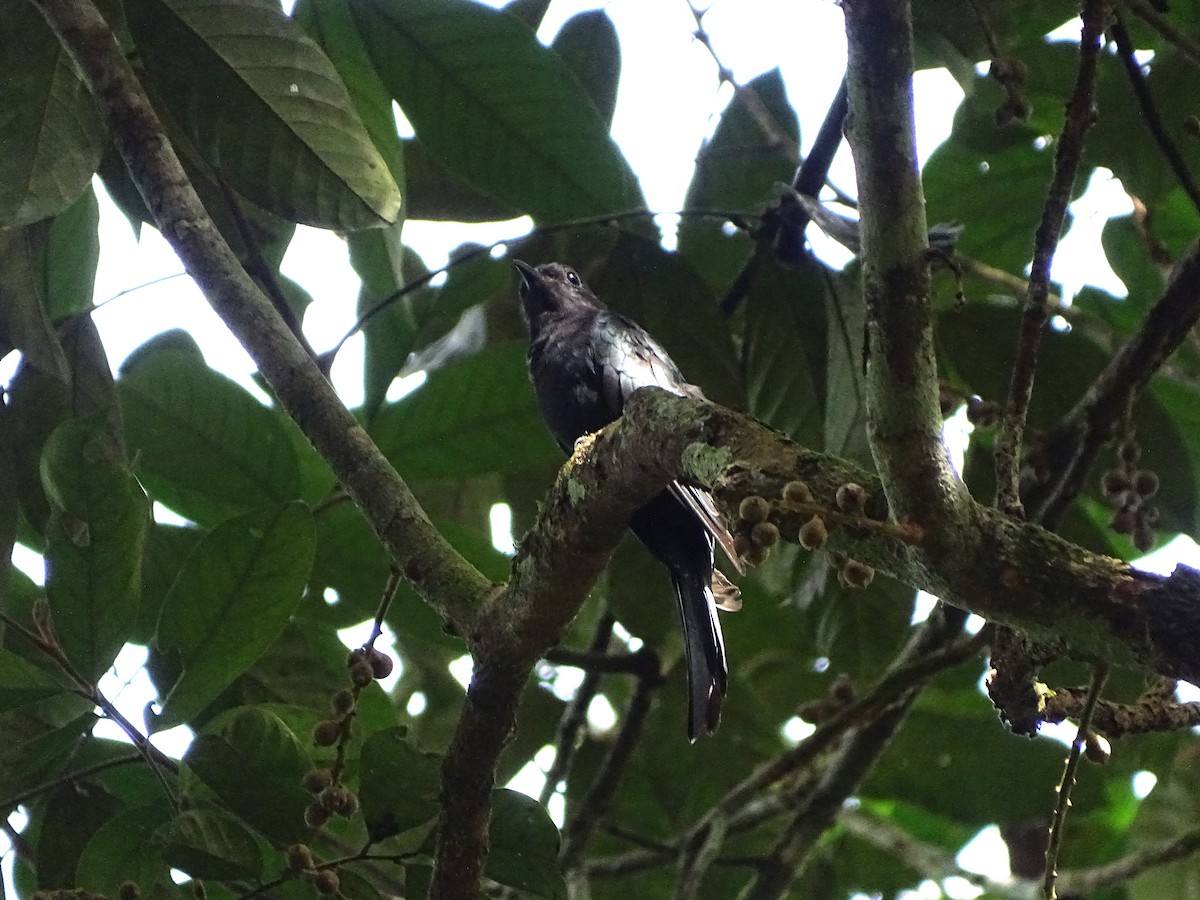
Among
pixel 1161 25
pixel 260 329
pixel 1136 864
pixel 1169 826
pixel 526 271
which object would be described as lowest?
pixel 1136 864

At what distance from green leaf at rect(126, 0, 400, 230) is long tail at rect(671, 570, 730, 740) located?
905 millimetres

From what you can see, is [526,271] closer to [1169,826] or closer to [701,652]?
[701,652]

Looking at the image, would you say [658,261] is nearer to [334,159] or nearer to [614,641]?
[334,159]

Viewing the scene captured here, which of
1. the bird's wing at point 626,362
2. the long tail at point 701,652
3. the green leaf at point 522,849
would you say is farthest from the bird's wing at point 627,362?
the green leaf at point 522,849

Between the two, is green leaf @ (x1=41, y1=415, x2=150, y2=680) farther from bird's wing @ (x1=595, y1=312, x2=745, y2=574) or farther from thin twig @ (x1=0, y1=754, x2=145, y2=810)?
bird's wing @ (x1=595, y1=312, x2=745, y2=574)

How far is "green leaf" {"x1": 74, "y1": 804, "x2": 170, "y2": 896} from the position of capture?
5.63 ft

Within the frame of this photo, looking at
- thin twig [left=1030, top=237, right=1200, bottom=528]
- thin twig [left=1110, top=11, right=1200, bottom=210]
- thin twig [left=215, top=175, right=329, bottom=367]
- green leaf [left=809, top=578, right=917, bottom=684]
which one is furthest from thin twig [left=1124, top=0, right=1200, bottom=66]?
thin twig [left=215, top=175, right=329, bottom=367]

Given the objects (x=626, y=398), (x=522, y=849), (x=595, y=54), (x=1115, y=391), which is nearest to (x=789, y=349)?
(x=626, y=398)

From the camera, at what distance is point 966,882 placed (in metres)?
2.78

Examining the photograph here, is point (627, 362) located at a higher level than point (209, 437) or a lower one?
higher

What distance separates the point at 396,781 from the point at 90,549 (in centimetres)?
53

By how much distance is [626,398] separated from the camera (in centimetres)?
222

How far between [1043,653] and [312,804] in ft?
3.27

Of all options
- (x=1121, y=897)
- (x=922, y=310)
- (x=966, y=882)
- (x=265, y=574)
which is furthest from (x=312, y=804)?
(x=1121, y=897)
